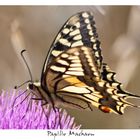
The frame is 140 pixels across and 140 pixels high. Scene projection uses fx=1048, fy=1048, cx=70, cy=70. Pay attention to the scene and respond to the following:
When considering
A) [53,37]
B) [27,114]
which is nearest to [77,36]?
[53,37]

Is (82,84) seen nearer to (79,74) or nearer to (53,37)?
(79,74)

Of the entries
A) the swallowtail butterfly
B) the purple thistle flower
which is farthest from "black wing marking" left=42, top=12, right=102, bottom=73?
the purple thistle flower

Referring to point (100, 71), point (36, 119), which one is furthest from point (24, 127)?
point (100, 71)

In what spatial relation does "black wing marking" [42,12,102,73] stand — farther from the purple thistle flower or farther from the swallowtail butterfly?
the purple thistle flower
